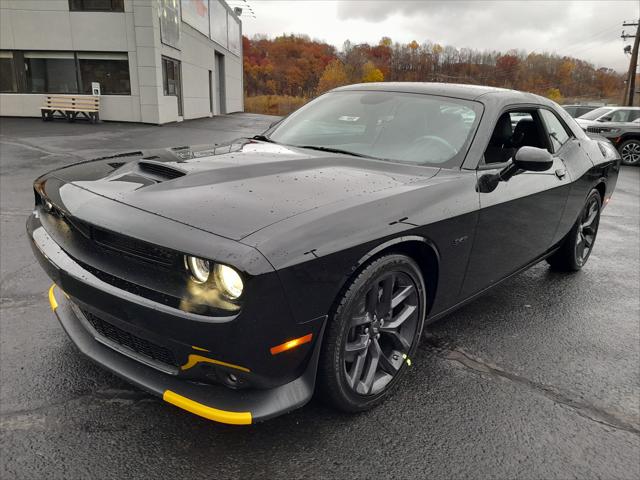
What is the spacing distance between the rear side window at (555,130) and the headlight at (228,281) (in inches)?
117

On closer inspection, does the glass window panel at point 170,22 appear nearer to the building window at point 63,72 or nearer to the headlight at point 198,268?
the building window at point 63,72

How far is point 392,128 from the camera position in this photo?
3148mm

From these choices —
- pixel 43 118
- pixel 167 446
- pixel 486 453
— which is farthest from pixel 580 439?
pixel 43 118

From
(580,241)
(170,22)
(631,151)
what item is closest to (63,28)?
(170,22)

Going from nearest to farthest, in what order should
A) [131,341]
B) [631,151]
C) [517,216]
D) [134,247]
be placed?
[134,247] → [131,341] → [517,216] → [631,151]

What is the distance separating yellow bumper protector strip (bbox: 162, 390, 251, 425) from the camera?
182 cm

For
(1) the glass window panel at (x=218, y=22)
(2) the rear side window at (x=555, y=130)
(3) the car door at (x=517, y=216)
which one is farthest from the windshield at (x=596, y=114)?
(1) the glass window panel at (x=218, y=22)

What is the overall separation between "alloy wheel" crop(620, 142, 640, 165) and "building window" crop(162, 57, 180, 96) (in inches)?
627

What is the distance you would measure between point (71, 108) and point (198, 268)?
18.5 m

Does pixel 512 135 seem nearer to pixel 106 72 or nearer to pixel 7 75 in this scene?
pixel 106 72

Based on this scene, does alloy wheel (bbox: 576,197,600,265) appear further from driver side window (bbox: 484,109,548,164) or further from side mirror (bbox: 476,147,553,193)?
side mirror (bbox: 476,147,553,193)

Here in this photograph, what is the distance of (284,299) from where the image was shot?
5.83 ft

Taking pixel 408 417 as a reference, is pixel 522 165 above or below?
above

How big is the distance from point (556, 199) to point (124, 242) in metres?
2.94
